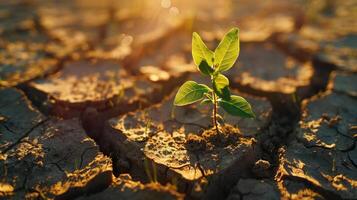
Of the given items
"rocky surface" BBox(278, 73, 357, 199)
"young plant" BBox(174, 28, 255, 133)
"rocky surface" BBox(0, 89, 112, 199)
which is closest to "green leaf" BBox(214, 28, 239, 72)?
"young plant" BBox(174, 28, 255, 133)

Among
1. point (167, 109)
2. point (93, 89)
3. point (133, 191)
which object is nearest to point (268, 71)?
point (167, 109)

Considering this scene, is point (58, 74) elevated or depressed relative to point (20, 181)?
elevated

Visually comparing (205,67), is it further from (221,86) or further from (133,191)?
(133,191)

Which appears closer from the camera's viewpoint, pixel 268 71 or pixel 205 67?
pixel 205 67

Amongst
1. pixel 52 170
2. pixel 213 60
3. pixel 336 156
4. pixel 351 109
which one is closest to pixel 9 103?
pixel 52 170

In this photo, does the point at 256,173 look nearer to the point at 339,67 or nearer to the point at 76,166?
the point at 76,166

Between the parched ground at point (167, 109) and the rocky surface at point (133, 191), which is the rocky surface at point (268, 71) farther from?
the rocky surface at point (133, 191)
